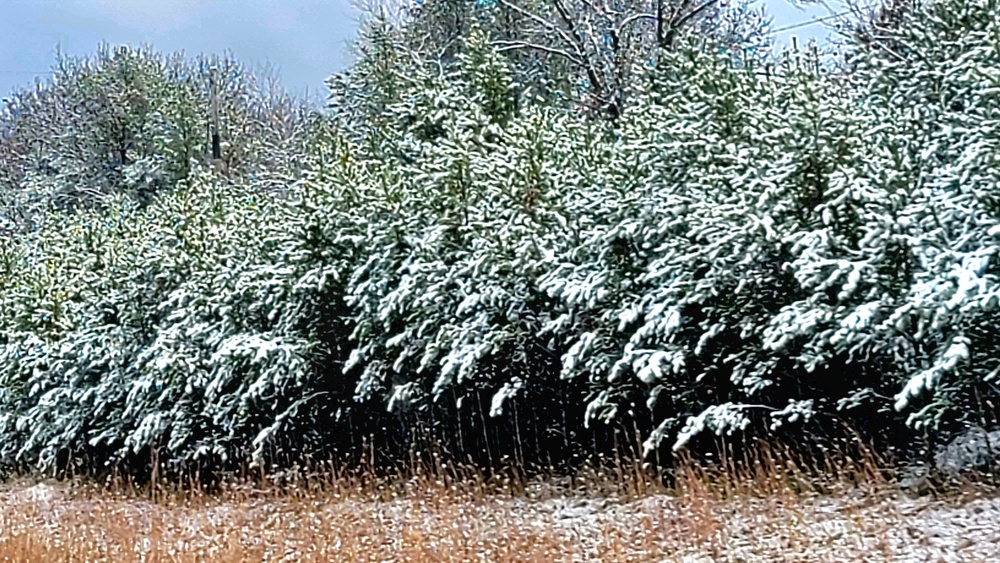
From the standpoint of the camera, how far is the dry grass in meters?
4.70

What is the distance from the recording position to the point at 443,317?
7.28 meters

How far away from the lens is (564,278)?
255 inches

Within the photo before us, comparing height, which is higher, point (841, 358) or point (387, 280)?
point (387, 280)

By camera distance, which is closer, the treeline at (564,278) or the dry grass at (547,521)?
the dry grass at (547,521)

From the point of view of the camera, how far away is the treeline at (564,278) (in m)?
5.39

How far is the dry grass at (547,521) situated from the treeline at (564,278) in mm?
416

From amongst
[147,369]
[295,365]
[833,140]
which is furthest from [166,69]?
[833,140]

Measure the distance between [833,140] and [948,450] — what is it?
195 centimetres

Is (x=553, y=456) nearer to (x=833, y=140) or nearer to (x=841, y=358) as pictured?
(x=841, y=358)

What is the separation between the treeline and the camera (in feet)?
17.7

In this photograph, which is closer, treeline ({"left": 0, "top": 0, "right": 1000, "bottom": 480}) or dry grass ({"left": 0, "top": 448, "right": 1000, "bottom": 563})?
dry grass ({"left": 0, "top": 448, "right": 1000, "bottom": 563})

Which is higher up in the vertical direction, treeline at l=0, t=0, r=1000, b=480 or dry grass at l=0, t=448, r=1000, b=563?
treeline at l=0, t=0, r=1000, b=480

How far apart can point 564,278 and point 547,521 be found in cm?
160

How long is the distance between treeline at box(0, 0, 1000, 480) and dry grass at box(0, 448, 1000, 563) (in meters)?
0.42
